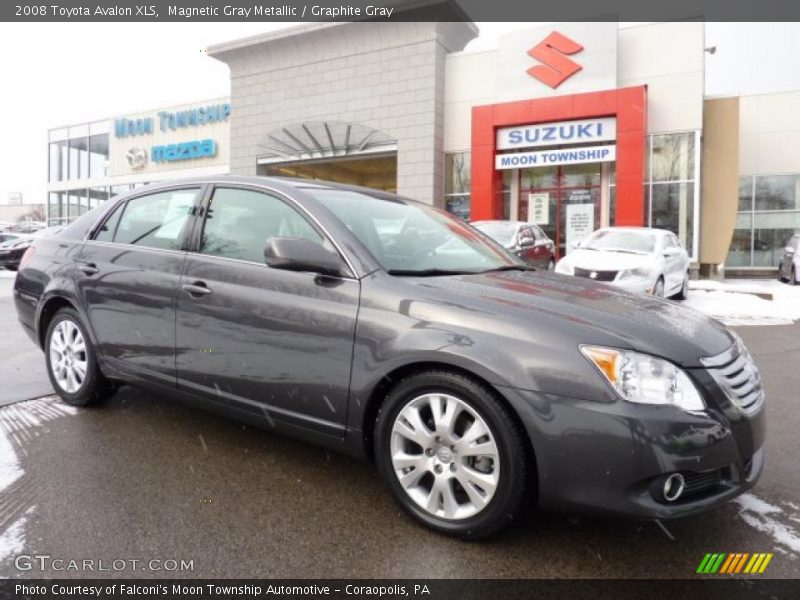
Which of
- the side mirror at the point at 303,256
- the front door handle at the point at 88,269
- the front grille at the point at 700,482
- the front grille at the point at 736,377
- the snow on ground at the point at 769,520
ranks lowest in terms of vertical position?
the snow on ground at the point at 769,520

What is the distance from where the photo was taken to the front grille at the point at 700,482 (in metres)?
2.20

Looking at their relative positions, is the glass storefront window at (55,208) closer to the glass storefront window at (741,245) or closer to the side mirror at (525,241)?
the side mirror at (525,241)

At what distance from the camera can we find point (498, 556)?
233cm

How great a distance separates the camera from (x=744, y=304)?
11070mm

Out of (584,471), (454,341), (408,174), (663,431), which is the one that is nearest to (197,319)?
(454,341)

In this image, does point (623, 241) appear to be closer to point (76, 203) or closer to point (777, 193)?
point (777, 193)

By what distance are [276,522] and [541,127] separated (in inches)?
664

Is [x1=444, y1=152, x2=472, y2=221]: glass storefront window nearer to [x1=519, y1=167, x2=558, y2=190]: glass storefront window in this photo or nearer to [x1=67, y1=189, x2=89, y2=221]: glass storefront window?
[x1=519, y1=167, x2=558, y2=190]: glass storefront window

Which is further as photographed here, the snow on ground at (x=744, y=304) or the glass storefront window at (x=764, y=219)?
the glass storefront window at (x=764, y=219)

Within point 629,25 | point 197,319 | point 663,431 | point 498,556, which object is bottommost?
point 498,556

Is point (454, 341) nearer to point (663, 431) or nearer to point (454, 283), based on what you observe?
point (454, 283)

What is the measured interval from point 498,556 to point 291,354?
124 centimetres

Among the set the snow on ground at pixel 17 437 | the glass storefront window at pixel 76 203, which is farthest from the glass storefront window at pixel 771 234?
the glass storefront window at pixel 76 203

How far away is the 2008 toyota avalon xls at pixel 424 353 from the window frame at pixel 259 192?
0.01 m
